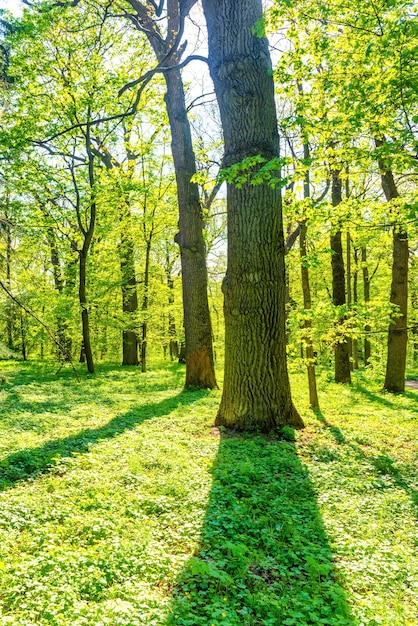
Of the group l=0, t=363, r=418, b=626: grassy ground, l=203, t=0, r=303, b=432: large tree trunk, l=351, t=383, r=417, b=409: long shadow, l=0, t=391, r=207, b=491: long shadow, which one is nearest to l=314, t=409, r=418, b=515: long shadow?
l=0, t=363, r=418, b=626: grassy ground

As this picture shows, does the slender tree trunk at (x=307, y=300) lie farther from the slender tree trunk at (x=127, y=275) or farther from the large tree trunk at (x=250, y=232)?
the slender tree trunk at (x=127, y=275)

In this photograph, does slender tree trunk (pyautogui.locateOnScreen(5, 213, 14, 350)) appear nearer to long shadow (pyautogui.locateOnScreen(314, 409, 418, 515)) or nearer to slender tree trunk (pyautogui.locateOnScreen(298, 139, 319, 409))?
slender tree trunk (pyautogui.locateOnScreen(298, 139, 319, 409))

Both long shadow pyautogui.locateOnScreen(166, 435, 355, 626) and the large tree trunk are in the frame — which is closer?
long shadow pyautogui.locateOnScreen(166, 435, 355, 626)

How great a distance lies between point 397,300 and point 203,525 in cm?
818

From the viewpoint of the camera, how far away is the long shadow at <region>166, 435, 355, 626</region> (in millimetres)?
2111

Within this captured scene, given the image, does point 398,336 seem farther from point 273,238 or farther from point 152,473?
point 152,473

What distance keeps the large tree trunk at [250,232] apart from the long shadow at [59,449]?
1850mm

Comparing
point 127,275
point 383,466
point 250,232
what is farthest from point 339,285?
point 127,275

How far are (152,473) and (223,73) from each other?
5213 mm

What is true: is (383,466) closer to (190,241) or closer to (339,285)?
(190,241)

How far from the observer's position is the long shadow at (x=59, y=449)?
3.84 metres

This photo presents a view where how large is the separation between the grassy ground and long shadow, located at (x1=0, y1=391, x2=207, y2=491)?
0.03 m

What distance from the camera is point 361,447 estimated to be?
5117 mm

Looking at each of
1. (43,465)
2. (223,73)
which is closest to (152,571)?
(43,465)
